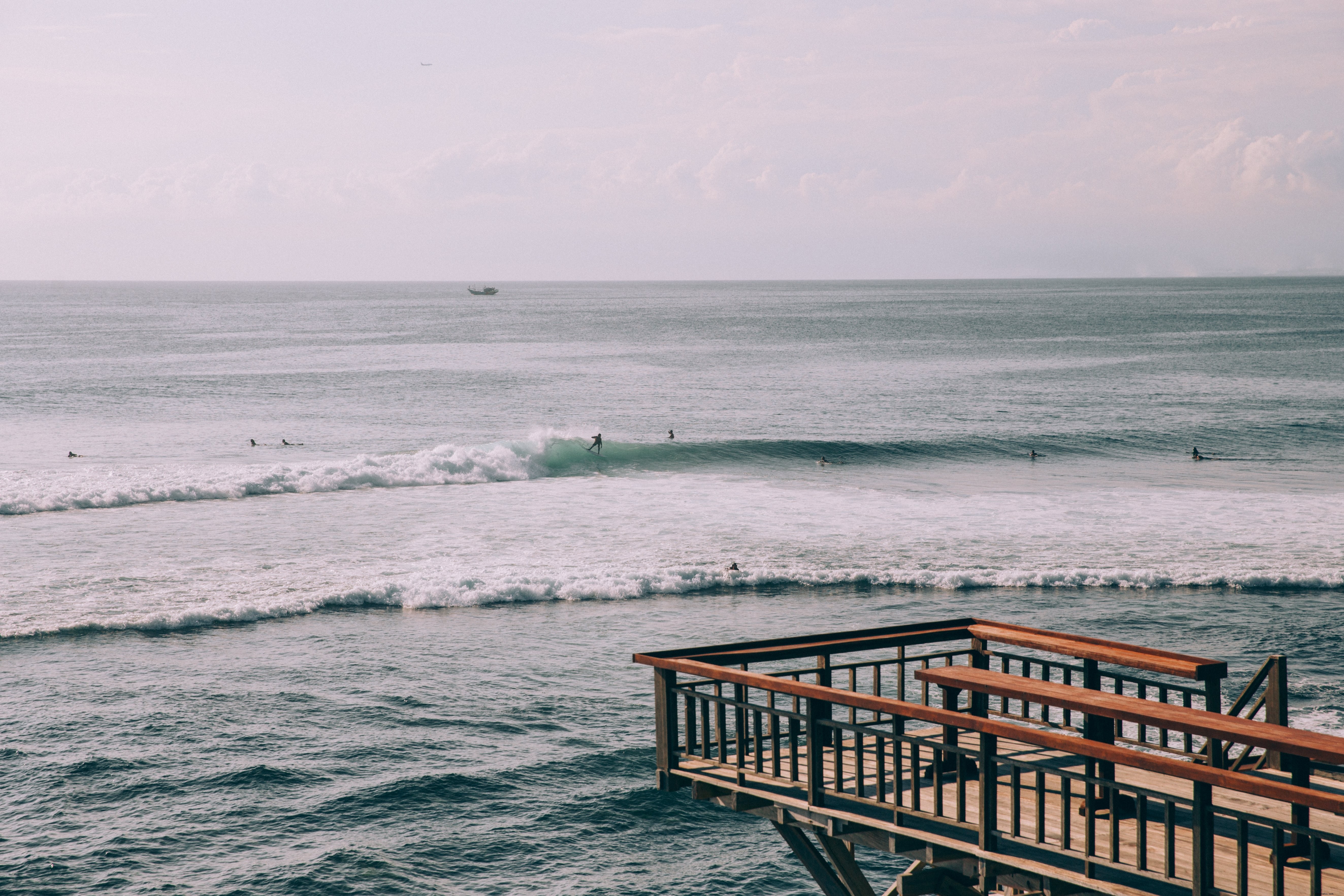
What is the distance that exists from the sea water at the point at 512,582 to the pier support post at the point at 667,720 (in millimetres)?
3786

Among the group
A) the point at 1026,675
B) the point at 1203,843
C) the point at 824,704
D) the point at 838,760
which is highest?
the point at 824,704

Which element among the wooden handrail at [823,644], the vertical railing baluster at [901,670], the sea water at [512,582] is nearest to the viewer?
the wooden handrail at [823,644]

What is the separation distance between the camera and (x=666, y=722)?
360 inches

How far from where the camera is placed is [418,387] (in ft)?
236

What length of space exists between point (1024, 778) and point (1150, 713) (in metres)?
2.08

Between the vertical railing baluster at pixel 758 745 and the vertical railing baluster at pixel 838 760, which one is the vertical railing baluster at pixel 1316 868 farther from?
the vertical railing baluster at pixel 758 745

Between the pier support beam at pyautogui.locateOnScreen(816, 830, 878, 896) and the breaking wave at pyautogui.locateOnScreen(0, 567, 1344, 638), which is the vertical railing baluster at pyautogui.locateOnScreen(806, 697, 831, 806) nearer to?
the pier support beam at pyautogui.locateOnScreen(816, 830, 878, 896)

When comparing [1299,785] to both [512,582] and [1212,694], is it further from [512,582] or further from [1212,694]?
[512,582]

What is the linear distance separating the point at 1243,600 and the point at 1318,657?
12.1 ft

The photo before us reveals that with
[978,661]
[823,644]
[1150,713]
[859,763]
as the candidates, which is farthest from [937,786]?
[978,661]

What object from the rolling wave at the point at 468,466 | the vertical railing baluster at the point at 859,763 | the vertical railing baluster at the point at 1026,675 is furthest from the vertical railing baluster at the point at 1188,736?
the rolling wave at the point at 468,466

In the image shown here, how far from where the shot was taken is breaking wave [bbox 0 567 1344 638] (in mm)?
23219

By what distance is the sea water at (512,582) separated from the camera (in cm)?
1356

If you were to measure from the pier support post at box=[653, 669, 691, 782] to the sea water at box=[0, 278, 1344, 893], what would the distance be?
3786 mm
